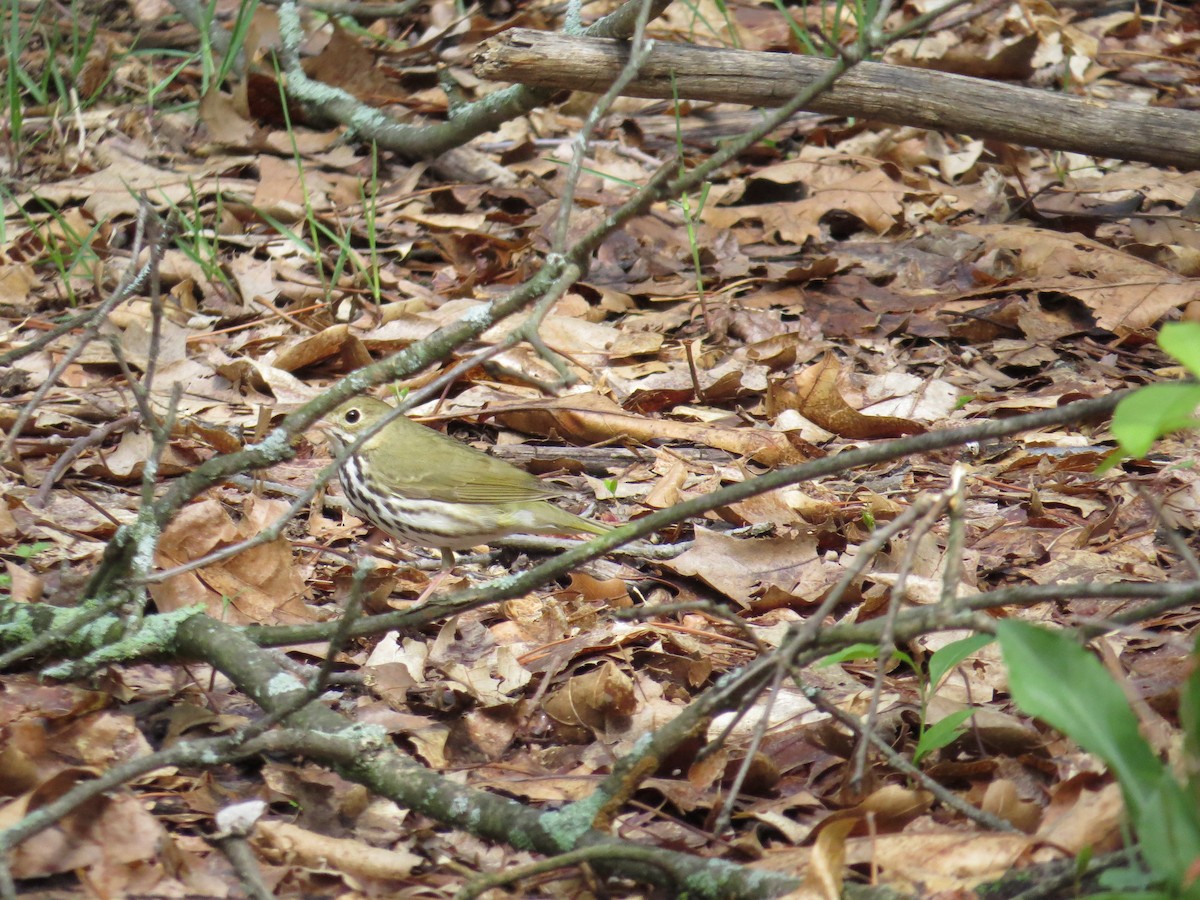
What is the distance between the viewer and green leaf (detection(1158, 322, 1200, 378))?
1.62 meters

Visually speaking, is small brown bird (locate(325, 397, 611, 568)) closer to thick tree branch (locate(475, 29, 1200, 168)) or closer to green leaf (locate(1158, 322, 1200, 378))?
thick tree branch (locate(475, 29, 1200, 168))

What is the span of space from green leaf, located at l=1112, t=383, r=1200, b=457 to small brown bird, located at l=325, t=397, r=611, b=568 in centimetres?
292

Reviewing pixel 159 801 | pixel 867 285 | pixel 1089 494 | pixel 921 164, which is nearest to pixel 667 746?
pixel 159 801

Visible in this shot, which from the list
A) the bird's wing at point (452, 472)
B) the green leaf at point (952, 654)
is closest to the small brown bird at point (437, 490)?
the bird's wing at point (452, 472)

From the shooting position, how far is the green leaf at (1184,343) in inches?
63.8

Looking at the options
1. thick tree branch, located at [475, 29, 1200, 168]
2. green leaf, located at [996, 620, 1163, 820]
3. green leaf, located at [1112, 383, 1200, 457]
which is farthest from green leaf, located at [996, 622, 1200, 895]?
thick tree branch, located at [475, 29, 1200, 168]

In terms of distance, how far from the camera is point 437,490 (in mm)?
4824

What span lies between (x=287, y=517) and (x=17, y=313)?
3701 mm

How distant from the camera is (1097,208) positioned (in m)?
6.57

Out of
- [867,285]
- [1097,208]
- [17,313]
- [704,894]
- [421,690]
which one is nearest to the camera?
[704,894]

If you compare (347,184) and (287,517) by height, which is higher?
(287,517)

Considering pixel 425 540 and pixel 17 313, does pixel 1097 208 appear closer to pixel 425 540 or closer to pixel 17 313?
pixel 425 540

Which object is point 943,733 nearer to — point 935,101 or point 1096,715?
point 1096,715

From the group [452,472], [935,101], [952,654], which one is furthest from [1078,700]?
[935,101]
